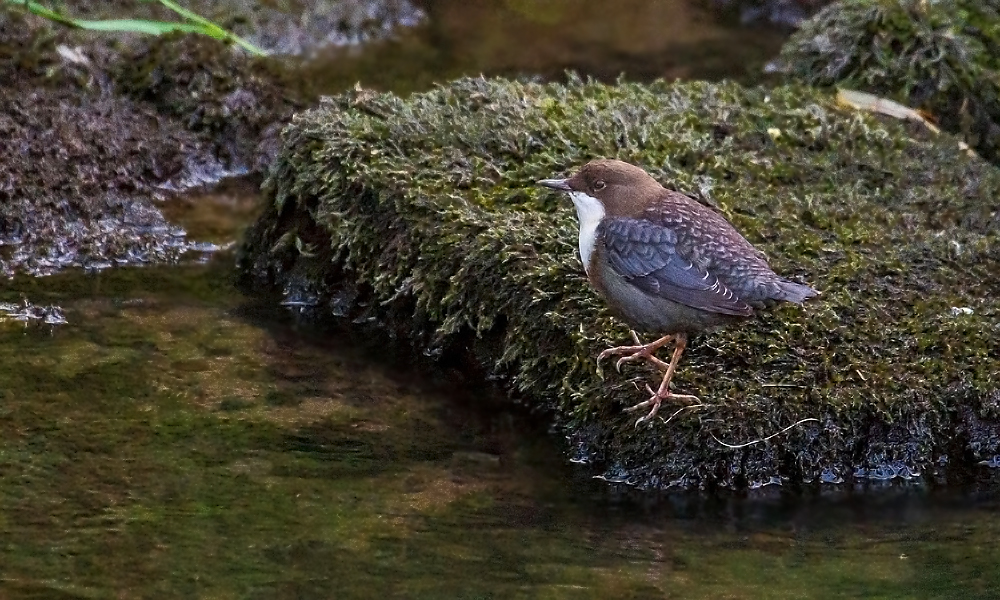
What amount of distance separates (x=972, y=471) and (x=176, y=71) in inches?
206

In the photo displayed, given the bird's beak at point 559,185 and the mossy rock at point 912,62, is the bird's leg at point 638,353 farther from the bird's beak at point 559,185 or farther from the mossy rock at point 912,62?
the mossy rock at point 912,62

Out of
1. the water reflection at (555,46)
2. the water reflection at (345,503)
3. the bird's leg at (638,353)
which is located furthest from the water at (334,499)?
the water reflection at (555,46)

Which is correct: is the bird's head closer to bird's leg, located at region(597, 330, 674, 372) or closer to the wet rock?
bird's leg, located at region(597, 330, 674, 372)

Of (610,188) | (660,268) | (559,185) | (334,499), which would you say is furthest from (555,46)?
(334,499)

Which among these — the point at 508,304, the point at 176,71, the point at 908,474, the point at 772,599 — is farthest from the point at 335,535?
the point at 176,71

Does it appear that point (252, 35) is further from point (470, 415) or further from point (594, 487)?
point (594, 487)

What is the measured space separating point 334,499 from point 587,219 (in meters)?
1.58

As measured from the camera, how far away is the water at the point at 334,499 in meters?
3.53

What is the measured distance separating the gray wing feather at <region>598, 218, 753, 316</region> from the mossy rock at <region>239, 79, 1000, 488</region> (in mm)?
327

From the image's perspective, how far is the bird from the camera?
4375mm

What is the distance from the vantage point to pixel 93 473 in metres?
3.95

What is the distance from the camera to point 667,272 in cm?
452

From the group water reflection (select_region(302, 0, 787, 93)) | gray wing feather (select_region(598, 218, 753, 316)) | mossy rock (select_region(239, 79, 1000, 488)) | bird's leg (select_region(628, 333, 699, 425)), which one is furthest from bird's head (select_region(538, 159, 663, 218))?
water reflection (select_region(302, 0, 787, 93))

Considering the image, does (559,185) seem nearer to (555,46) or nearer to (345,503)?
(345,503)
